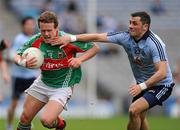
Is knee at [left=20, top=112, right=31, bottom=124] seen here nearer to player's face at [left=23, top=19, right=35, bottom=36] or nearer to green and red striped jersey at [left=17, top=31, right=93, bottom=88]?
green and red striped jersey at [left=17, top=31, right=93, bottom=88]

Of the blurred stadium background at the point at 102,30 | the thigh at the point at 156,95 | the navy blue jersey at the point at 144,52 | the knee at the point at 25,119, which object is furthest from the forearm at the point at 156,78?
the blurred stadium background at the point at 102,30

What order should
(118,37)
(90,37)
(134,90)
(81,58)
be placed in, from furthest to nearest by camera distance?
(118,37) < (90,37) < (81,58) < (134,90)

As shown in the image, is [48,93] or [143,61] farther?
[143,61]

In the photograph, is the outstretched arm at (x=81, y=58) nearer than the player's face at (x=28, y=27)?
Yes

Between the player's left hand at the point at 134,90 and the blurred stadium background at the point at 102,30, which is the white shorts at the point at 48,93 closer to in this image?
the player's left hand at the point at 134,90

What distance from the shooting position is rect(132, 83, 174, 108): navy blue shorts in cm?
1313

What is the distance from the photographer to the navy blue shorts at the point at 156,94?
13.1 meters

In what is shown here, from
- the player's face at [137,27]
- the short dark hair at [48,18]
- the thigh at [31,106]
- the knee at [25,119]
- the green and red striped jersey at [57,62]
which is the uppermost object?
the short dark hair at [48,18]

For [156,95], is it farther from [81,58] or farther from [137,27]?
[81,58]

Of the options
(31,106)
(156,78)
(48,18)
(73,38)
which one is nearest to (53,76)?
(31,106)

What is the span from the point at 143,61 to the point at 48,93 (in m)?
1.81

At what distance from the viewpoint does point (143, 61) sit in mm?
13125

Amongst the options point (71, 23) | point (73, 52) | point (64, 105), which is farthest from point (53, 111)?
point (71, 23)

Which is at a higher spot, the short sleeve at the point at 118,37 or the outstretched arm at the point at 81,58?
the short sleeve at the point at 118,37
